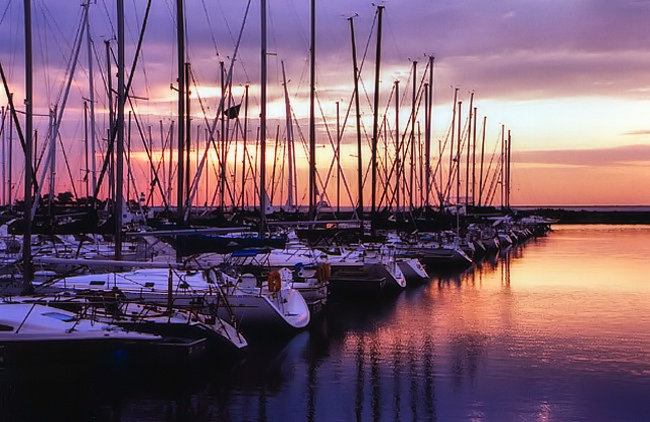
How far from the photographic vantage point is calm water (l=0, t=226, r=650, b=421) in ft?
47.4

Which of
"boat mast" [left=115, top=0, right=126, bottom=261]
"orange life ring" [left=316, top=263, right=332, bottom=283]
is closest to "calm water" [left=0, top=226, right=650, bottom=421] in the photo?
"orange life ring" [left=316, top=263, right=332, bottom=283]

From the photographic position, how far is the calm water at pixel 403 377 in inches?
569

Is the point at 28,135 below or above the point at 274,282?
above

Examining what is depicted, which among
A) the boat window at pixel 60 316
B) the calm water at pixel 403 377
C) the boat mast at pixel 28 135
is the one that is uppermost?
the boat mast at pixel 28 135

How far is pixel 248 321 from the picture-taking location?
21.4 meters

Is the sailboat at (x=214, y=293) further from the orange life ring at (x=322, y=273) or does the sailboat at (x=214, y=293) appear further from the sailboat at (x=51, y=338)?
the sailboat at (x=51, y=338)

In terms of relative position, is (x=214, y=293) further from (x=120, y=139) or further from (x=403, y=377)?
(x=403, y=377)

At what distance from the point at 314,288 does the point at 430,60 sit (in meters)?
33.2

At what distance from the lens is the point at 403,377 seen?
56.4ft

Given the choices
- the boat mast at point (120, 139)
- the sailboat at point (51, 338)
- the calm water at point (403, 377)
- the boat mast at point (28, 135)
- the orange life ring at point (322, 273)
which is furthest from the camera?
the orange life ring at point (322, 273)

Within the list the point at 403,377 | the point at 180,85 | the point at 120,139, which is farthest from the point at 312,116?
the point at 403,377

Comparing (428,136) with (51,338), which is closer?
(51,338)

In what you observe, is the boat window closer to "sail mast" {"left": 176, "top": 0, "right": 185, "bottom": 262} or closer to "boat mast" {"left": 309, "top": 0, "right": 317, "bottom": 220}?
"sail mast" {"left": 176, "top": 0, "right": 185, "bottom": 262}

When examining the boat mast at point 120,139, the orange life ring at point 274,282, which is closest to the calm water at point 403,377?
the orange life ring at point 274,282
